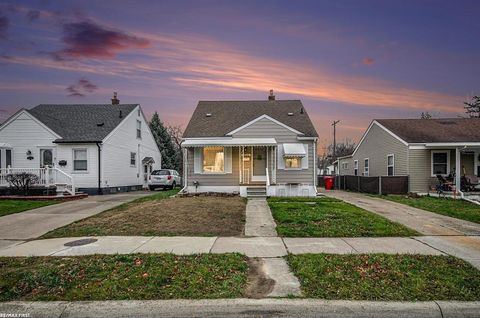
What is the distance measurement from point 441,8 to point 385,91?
23.4ft

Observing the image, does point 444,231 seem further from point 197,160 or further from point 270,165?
point 197,160

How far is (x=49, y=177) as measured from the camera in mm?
17891

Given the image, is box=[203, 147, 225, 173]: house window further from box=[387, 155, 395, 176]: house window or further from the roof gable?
box=[387, 155, 395, 176]: house window

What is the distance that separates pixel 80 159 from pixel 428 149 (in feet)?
77.8

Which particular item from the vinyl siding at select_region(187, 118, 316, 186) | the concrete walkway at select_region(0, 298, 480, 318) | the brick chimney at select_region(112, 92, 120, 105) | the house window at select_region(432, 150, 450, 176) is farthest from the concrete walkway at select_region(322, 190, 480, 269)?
the brick chimney at select_region(112, 92, 120, 105)

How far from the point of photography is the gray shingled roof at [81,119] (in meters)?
20.7

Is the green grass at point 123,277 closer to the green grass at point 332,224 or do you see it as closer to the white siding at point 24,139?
the green grass at point 332,224

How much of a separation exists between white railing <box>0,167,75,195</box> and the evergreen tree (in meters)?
22.4

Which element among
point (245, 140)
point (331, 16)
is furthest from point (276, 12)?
point (245, 140)

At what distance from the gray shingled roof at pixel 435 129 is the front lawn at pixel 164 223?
1553 cm

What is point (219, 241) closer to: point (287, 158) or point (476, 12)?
point (287, 158)

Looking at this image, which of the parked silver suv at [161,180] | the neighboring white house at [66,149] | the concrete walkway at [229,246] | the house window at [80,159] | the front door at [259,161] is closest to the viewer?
the concrete walkway at [229,246]

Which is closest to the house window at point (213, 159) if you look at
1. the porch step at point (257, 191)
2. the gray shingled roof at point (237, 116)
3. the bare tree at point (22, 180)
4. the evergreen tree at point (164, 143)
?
the gray shingled roof at point (237, 116)

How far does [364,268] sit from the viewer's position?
5160mm
